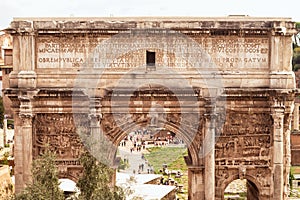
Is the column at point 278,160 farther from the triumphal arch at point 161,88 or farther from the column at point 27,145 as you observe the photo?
the column at point 27,145

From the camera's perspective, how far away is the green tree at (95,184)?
10.7 metres

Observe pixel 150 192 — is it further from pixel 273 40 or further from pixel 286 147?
pixel 273 40

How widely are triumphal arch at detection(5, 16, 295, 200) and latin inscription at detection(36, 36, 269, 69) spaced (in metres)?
0.03

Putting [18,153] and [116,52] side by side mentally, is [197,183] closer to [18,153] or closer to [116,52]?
[116,52]

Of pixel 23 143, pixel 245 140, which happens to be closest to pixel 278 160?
pixel 245 140

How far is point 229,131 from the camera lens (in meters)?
14.9

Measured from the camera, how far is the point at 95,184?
1105 cm

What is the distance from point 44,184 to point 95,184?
994 millimetres

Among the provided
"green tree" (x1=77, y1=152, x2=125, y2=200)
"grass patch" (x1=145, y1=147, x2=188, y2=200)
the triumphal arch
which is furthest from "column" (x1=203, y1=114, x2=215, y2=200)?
"grass patch" (x1=145, y1=147, x2=188, y2=200)

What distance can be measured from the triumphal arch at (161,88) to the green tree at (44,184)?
329 centimetres

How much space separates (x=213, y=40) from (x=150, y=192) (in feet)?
29.9

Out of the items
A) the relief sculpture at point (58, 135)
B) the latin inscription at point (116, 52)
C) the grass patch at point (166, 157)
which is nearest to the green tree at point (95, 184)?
the relief sculpture at point (58, 135)

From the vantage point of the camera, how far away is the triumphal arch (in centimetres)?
1455

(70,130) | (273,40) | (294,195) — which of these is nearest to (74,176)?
(70,130)
